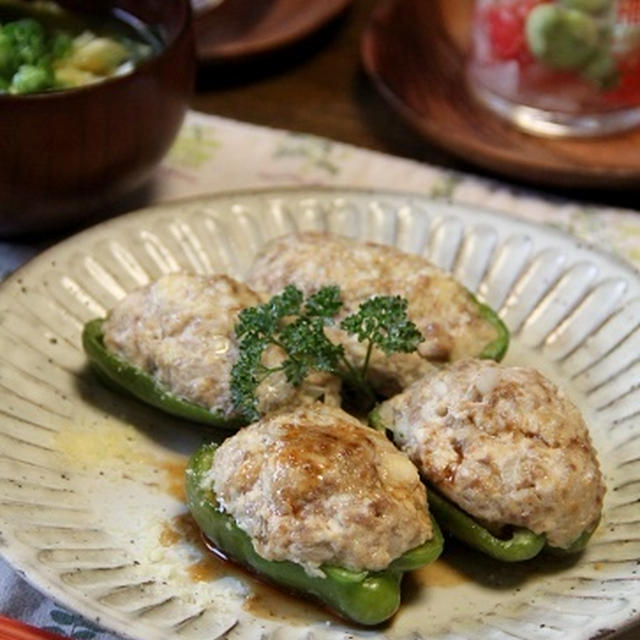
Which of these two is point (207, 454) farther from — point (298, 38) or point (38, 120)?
point (298, 38)

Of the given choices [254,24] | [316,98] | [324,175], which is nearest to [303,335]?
[324,175]

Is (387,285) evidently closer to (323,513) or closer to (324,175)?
(323,513)

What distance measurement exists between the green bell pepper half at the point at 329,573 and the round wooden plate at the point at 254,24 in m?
1.69

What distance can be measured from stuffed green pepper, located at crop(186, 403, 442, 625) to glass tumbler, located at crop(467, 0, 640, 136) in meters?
1.42

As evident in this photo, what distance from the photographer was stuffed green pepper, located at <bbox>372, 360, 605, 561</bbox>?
1.60 meters

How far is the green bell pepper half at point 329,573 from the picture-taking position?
4.96 ft

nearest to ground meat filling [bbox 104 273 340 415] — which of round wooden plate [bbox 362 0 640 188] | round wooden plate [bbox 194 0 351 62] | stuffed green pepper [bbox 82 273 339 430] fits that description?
stuffed green pepper [bbox 82 273 339 430]

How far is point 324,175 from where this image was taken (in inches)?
108

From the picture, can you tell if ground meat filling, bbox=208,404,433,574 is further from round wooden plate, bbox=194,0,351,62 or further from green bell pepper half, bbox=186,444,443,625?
round wooden plate, bbox=194,0,351,62

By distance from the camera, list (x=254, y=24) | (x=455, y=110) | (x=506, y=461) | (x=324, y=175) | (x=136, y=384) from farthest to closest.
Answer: (x=254, y=24) < (x=455, y=110) < (x=324, y=175) < (x=136, y=384) < (x=506, y=461)

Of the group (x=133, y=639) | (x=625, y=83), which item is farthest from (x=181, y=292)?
(x=625, y=83)

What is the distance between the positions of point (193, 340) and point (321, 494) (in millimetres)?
414

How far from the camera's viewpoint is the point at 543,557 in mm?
1686

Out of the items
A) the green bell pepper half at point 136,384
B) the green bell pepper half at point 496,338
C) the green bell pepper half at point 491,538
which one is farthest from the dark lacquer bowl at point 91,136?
the green bell pepper half at point 491,538
